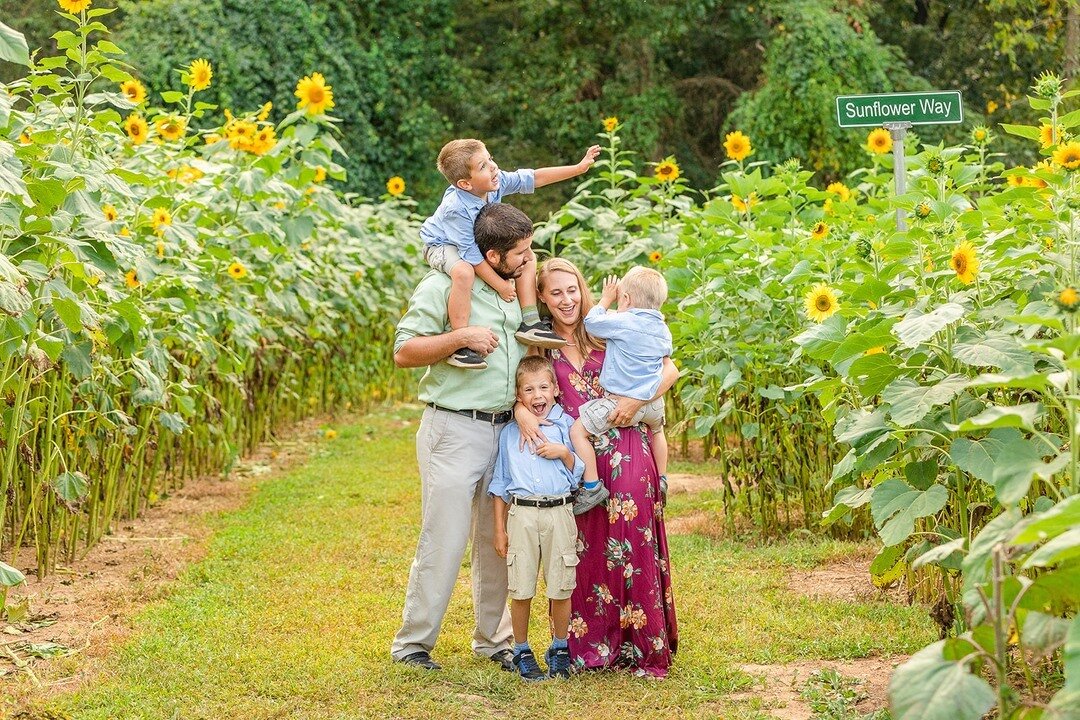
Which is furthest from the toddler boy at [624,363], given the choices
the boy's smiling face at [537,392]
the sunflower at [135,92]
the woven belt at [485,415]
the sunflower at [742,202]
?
the sunflower at [135,92]

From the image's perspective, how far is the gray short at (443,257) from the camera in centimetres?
375

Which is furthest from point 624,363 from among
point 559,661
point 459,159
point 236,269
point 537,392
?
A: point 236,269

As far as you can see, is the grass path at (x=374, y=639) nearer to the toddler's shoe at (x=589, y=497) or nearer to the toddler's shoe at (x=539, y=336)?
the toddler's shoe at (x=589, y=497)

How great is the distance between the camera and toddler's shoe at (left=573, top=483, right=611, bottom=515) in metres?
3.67

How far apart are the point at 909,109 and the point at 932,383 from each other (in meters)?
1.64

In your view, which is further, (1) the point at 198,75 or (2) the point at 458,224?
(1) the point at 198,75

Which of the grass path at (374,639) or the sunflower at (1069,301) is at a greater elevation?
the sunflower at (1069,301)

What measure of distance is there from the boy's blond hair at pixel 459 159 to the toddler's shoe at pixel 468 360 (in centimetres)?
53

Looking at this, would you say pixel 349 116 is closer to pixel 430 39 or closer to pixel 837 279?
pixel 430 39

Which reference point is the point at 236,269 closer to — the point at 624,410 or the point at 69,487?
the point at 69,487

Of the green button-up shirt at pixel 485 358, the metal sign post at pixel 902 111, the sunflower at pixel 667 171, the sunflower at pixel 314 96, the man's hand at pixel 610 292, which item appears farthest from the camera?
the sunflower at pixel 314 96

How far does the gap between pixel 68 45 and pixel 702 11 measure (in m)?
12.2

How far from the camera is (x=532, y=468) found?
11.9 feet

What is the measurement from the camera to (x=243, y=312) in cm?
616
